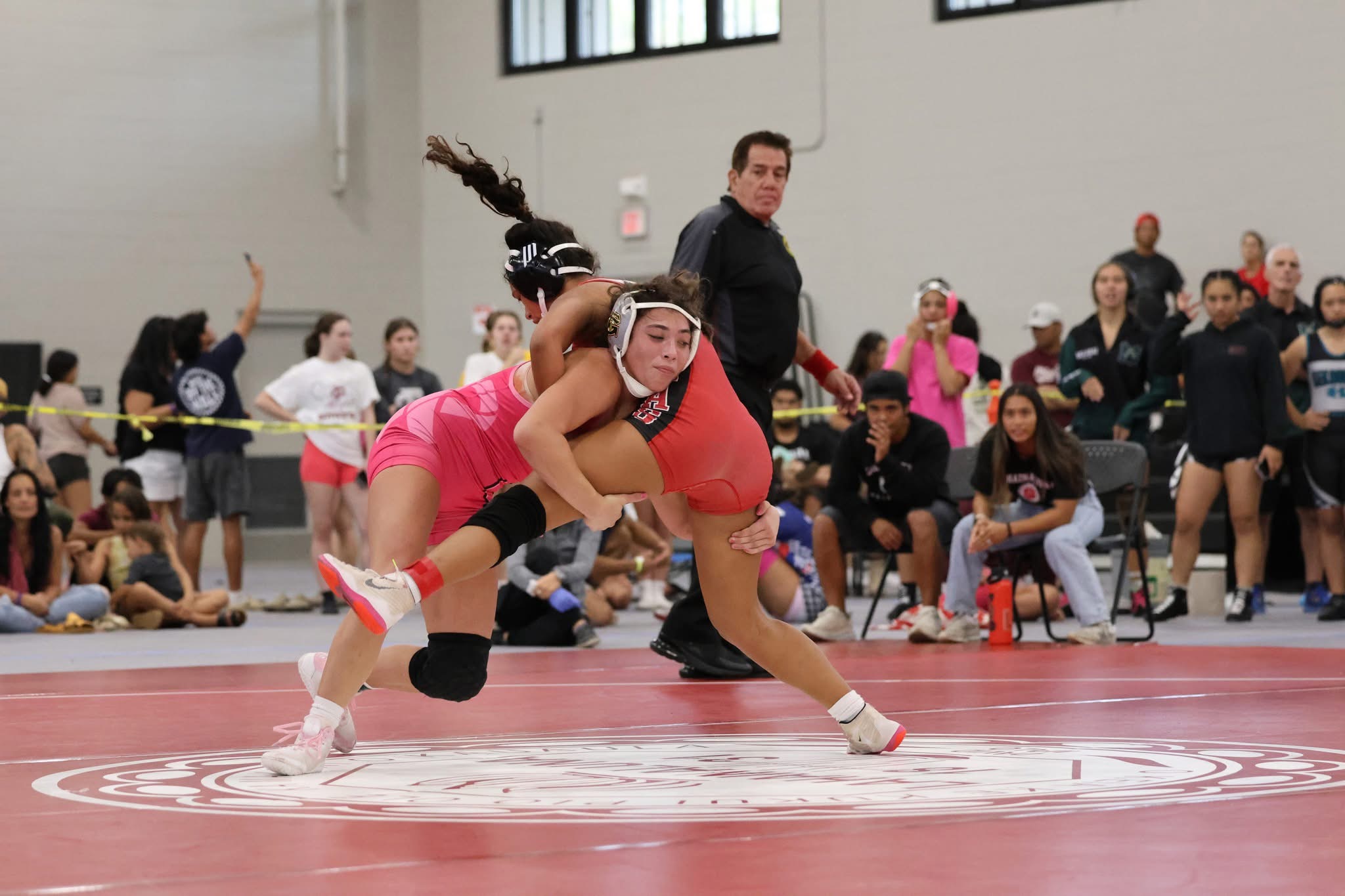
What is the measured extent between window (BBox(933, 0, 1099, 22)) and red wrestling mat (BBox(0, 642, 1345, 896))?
8228 mm

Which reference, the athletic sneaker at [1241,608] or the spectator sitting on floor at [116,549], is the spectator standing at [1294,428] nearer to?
the athletic sneaker at [1241,608]

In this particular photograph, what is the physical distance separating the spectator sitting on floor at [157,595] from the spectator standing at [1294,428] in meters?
4.83

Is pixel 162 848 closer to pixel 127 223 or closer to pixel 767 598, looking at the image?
pixel 767 598

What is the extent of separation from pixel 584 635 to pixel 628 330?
384 centimetres

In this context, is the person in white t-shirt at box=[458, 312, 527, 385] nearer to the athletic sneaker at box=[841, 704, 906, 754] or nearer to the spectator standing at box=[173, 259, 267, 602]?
the spectator standing at box=[173, 259, 267, 602]

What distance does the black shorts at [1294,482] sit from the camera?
849 cm

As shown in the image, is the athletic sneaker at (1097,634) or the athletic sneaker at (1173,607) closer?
the athletic sneaker at (1097,634)

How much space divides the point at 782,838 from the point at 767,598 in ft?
15.9

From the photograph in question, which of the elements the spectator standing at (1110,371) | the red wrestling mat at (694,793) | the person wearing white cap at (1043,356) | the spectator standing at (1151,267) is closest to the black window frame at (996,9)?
the spectator standing at (1151,267)

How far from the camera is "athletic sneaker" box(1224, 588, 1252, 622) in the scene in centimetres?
804

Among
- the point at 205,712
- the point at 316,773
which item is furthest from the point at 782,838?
the point at 205,712

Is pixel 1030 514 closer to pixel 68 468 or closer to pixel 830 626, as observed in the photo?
pixel 830 626

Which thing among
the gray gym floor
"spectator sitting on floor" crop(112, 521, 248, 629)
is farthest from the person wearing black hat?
"spectator sitting on floor" crop(112, 521, 248, 629)

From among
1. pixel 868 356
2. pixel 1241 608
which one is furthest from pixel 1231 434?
pixel 868 356
